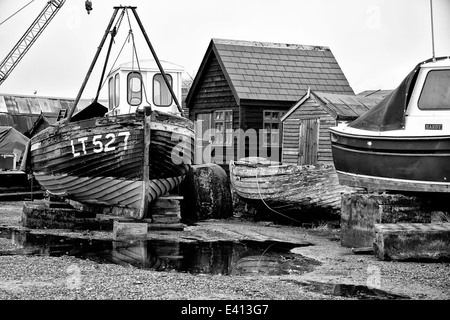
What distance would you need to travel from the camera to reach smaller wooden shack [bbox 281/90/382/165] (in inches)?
779

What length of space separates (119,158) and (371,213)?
4.67 metres

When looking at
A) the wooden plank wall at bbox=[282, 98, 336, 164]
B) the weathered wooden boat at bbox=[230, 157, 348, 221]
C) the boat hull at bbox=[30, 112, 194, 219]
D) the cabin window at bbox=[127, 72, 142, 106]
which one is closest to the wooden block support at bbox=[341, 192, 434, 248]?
the weathered wooden boat at bbox=[230, 157, 348, 221]

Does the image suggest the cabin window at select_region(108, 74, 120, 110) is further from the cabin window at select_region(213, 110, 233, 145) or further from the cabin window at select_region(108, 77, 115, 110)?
the cabin window at select_region(213, 110, 233, 145)

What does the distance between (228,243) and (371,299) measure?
5003mm

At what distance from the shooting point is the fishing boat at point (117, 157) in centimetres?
1338

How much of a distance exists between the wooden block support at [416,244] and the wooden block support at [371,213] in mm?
1065

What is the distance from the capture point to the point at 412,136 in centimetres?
1141


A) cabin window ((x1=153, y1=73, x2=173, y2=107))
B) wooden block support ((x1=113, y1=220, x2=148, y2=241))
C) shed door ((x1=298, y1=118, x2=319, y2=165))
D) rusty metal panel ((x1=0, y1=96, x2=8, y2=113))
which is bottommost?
wooden block support ((x1=113, y1=220, x2=148, y2=241))

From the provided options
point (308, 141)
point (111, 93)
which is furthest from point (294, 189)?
point (308, 141)

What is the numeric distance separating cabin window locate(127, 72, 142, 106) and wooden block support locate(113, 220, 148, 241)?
14.0 feet

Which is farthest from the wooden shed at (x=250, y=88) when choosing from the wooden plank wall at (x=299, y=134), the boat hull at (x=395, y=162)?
the boat hull at (x=395, y=162)

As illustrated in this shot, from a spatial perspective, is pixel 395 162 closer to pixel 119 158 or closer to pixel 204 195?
pixel 119 158

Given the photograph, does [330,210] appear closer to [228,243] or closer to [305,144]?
[228,243]

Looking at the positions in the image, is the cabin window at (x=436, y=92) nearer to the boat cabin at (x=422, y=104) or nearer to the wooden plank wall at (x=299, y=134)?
the boat cabin at (x=422, y=104)
